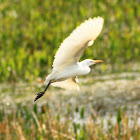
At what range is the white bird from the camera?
4328 mm

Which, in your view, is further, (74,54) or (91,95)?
(91,95)

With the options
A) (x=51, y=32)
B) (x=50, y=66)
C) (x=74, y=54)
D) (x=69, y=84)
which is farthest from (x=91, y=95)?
(x=74, y=54)

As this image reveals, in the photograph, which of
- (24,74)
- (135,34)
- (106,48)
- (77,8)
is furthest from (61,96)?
(77,8)

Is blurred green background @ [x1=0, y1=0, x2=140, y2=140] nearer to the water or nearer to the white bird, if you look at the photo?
the water

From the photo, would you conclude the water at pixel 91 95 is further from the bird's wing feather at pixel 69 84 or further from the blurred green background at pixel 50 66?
the bird's wing feather at pixel 69 84

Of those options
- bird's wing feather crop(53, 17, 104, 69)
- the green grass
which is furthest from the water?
bird's wing feather crop(53, 17, 104, 69)

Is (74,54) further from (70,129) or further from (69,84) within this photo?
(70,129)

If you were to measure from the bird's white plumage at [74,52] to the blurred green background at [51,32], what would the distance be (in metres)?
7.72

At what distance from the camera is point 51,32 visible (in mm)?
14859

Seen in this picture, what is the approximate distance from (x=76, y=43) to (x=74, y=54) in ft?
0.47

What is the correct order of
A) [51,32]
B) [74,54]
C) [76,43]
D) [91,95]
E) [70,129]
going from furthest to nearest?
[51,32] < [91,95] < [70,129] < [74,54] < [76,43]

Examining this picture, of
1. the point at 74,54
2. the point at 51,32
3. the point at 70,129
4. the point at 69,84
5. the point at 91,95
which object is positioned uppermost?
the point at 51,32

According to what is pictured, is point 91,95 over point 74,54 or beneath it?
beneath

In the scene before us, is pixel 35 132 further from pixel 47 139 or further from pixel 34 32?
pixel 34 32
